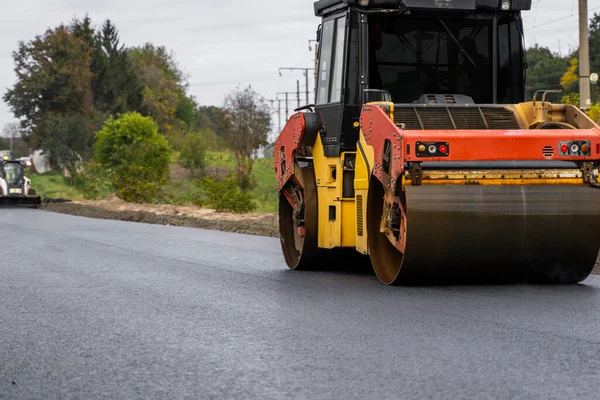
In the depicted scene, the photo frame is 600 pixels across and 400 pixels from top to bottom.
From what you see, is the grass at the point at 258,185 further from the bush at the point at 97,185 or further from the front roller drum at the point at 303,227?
the front roller drum at the point at 303,227

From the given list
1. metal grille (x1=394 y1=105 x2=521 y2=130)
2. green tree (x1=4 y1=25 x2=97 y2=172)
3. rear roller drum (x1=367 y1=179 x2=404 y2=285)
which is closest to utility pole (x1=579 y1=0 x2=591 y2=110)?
metal grille (x1=394 y1=105 x2=521 y2=130)

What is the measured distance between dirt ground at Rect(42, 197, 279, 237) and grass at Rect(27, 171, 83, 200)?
36.1 ft

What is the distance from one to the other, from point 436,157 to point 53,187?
56.4 m

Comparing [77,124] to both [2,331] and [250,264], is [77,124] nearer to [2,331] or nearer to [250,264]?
[250,264]

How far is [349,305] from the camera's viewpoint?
349 inches

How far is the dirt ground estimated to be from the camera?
81.4 feet

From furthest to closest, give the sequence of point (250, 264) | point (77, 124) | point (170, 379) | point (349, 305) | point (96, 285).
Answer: point (77, 124) → point (250, 264) → point (96, 285) → point (349, 305) → point (170, 379)

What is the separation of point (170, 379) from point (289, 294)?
160 inches

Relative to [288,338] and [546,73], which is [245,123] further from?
[288,338]

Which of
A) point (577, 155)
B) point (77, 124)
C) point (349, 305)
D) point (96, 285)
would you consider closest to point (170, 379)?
point (349, 305)

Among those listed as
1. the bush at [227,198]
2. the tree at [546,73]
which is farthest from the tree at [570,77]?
the bush at [227,198]

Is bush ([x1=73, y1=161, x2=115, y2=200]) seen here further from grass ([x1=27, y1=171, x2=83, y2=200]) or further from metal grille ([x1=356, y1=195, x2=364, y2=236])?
metal grille ([x1=356, y1=195, x2=364, y2=236])

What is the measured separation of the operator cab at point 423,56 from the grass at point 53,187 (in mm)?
42123

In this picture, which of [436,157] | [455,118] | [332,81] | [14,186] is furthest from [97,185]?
[436,157]
